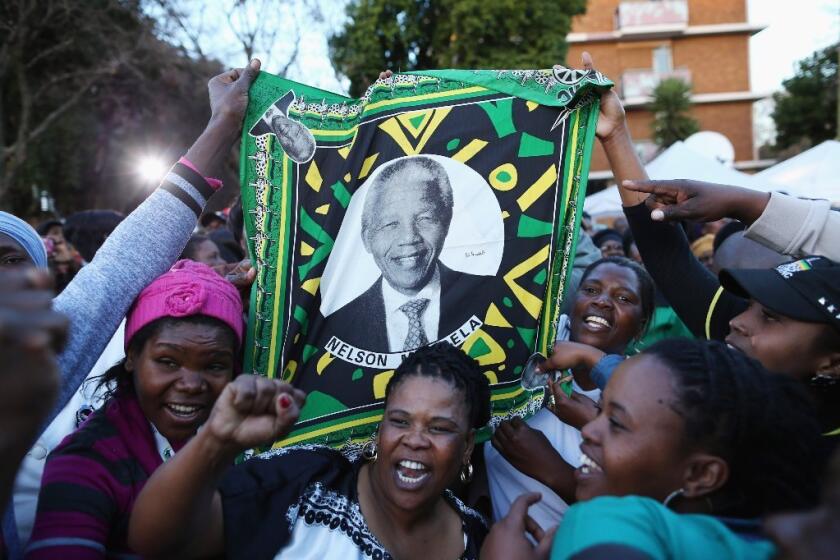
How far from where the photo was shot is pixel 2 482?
1.10m

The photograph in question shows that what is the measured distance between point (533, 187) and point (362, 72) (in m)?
16.1

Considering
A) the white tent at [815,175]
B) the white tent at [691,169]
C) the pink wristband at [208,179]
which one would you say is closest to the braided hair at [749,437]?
the pink wristband at [208,179]

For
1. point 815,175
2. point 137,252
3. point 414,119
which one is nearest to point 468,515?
point 137,252

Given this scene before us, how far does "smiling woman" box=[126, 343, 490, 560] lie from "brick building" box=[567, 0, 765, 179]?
30.3 m

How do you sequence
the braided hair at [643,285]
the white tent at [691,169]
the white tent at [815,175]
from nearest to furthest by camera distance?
the braided hair at [643,285]
the white tent at [815,175]
the white tent at [691,169]

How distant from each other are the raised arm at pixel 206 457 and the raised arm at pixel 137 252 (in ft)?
1.49

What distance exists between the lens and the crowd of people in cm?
143

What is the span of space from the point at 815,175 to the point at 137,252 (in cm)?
817

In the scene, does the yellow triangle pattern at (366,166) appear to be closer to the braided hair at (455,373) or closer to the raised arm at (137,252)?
the raised arm at (137,252)

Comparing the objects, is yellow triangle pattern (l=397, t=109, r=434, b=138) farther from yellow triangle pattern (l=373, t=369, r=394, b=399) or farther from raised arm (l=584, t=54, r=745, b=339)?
yellow triangle pattern (l=373, t=369, r=394, b=399)

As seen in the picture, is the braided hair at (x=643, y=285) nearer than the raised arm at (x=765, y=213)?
No

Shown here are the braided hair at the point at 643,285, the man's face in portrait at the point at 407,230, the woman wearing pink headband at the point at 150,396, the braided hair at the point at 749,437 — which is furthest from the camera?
the braided hair at the point at 643,285

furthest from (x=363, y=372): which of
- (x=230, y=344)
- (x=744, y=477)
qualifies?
(x=744, y=477)

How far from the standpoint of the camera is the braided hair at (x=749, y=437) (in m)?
1.64
